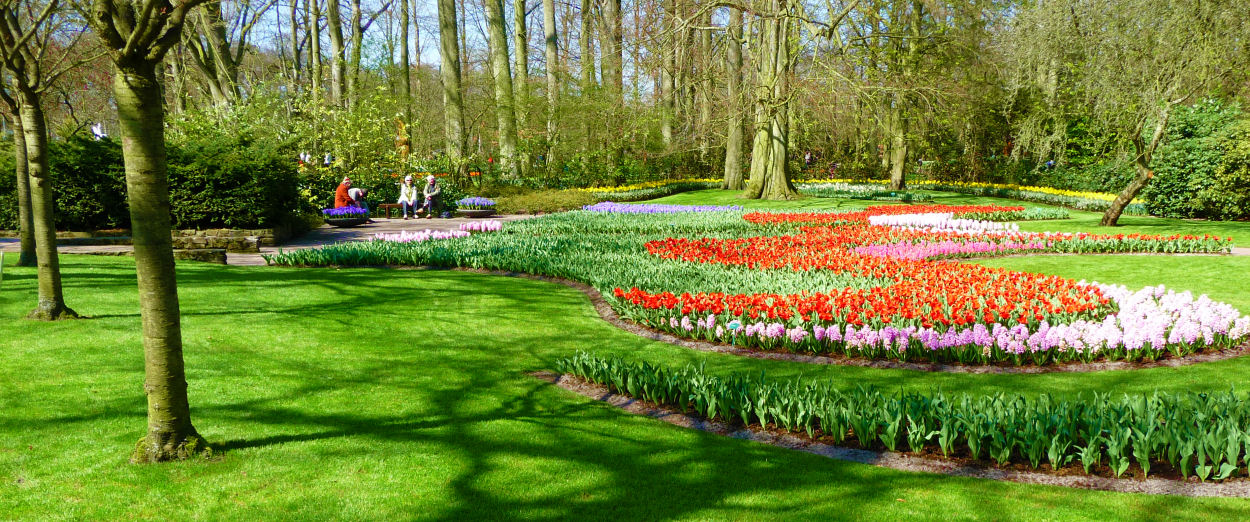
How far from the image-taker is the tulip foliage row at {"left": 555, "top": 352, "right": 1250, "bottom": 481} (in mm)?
3746

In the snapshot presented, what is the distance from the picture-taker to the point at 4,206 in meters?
14.5

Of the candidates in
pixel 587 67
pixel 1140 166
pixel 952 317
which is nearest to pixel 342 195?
pixel 587 67

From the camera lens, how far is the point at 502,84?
29.5 metres

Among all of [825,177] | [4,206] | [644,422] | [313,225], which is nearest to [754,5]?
[313,225]

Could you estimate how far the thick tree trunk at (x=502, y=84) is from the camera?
2942 centimetres

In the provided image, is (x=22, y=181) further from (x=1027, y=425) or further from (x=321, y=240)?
(x=1027, y=425)

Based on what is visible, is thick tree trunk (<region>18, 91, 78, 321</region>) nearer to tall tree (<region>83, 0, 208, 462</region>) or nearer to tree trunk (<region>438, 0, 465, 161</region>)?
tall tree (<region>83, 0, 208, 462</region>)

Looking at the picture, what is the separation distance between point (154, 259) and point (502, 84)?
2700cm

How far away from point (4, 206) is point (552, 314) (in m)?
13.1

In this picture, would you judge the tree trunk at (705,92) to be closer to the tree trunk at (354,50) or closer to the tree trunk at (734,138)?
the tree trunk at (734,138)

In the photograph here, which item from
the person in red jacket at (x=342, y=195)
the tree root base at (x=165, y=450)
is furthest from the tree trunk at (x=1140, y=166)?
the person in red jacket at (x=342, y=195)

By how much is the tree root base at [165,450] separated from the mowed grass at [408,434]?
0.06 meters

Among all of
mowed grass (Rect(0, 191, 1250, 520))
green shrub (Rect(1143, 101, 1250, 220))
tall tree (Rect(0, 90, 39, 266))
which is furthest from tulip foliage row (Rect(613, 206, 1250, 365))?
green shrub (Rect(1143, 101, 1250, 220))

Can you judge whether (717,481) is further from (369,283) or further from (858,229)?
(858,229)
